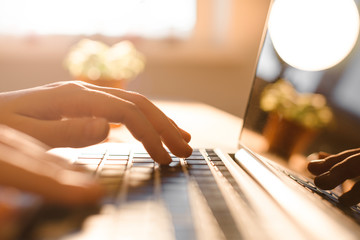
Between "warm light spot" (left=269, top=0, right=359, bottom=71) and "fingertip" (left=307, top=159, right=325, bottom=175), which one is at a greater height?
"warm light spot" (left=269, top=0, right=359, bottom=71)

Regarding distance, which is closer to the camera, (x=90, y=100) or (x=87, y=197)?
(x=87, y=197)

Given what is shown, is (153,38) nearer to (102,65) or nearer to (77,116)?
(102,65)

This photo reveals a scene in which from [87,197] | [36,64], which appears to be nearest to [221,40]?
[36,64]

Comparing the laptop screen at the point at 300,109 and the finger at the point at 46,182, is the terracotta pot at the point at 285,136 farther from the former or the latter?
the finger at the point at 46,182

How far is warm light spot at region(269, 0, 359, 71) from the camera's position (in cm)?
53

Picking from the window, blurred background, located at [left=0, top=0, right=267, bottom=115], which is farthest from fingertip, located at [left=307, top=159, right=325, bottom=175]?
the window

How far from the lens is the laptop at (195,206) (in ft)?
1.05

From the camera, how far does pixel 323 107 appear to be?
564 mm

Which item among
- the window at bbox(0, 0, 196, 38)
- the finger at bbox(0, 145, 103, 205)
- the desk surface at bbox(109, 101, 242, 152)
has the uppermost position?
the window at bbox(0, 0, 196, 38)

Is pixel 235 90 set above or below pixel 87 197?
below

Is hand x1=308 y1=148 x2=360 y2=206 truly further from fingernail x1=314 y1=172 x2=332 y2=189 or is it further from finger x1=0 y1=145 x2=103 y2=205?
finger x1=0 y1=145 x2=103 y2=205

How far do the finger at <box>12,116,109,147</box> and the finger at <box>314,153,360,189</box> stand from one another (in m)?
0.34

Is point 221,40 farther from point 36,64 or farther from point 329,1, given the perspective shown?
point 329,1

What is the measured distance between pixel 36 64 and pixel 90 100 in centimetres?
147
